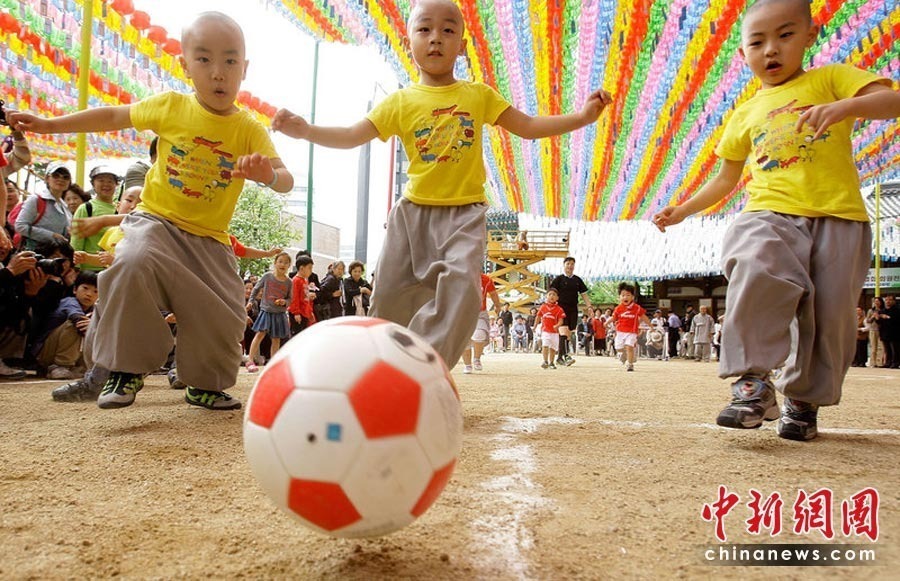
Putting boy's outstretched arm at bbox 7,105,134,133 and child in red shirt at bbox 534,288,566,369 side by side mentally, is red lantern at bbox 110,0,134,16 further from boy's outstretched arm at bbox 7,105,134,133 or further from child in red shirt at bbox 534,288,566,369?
child in red shirt at bbox 534,288,566,369

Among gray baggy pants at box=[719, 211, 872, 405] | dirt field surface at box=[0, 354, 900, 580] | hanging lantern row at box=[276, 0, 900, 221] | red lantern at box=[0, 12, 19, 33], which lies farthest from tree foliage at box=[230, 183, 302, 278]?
gray baggy pants at box=[719, 211, 872, 405]

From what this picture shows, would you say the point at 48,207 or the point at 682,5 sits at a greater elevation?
the point at 682,5

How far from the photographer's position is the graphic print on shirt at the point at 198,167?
111 inches

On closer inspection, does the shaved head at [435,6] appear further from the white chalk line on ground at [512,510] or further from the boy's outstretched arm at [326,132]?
the white chalk line on ground at [512,510]

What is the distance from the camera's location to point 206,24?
265cm

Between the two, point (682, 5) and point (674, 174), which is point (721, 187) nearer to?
point (682, 5)

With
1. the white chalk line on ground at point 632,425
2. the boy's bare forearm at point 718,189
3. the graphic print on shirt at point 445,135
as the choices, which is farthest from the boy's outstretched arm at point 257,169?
the boy's bare forearm at point 718,189

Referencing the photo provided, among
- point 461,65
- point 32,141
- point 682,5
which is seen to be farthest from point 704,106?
point 32,141

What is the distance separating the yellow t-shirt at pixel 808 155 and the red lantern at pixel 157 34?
20.0 feet

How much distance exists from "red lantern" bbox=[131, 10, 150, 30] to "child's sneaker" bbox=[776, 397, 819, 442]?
21.7ft

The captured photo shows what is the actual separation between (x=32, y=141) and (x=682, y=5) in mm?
10045

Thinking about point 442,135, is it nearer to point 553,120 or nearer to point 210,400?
point 553,120

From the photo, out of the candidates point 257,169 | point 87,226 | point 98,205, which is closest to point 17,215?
point 98,205

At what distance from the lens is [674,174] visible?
1038cm
